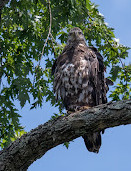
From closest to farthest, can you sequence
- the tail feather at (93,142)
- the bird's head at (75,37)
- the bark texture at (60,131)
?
the bark texture at (60,131)
the tail feather at (93,142)
the bird's head at (75,37)

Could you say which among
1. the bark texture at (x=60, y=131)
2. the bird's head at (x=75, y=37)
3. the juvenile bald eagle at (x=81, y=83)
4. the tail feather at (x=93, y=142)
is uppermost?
the bird's head at (x=75, y=37)

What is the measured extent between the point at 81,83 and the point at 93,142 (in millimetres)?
905

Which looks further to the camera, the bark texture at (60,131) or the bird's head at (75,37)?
the bird's head at (75,37)

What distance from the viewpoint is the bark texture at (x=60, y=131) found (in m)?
3.43

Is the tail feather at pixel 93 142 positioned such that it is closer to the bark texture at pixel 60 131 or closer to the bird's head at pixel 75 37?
the bark texture at pixel 60 131

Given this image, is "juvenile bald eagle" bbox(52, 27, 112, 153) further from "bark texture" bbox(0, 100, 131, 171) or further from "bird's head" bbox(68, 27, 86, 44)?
"bark texture" bbox(0, 100, 131, 171)

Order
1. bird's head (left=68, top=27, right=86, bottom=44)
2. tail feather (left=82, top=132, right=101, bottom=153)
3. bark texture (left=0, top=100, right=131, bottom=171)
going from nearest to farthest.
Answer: bark texture (left=0, top=100, right=131, bottom=171)
tail feather (left=82, top=132, right=101, bottom=153)
bird's head (left=68, top=27, right=86, bottom=44)

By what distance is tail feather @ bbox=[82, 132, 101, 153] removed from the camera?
4957 millimetres

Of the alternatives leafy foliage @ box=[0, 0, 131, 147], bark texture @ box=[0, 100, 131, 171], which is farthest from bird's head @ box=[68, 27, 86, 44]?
bark texture @ box=[0, 100, 131, 171]

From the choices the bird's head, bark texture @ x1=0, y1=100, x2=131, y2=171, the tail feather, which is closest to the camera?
bark texture @ x1=0, y1=100, x2=131, y2=171

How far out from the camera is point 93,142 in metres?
4.98

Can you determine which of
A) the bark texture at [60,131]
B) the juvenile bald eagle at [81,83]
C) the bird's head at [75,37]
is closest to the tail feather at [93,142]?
the juvenile bald eagle at [81,83]

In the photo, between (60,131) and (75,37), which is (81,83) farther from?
(60,131)

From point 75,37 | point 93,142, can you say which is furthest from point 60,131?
point 75,37
